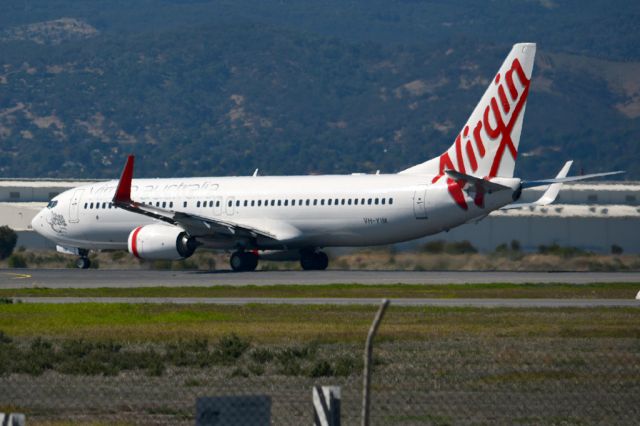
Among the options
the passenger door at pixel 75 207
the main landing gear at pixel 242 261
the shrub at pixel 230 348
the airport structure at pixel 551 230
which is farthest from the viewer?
the airport structure at pixel 551 230

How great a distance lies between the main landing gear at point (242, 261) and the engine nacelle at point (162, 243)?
1773mm

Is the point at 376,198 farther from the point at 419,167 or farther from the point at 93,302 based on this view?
the point at 93,302

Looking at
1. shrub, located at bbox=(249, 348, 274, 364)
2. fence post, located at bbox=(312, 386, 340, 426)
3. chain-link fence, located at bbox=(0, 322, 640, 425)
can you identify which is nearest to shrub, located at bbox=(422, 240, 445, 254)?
chain-link fence, located at bbox=(0, 322, 640, 425)

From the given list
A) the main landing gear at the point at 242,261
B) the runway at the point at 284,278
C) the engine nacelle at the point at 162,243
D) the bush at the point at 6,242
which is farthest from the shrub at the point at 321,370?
the bush at the point at 6,242

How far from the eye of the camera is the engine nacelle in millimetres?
49375

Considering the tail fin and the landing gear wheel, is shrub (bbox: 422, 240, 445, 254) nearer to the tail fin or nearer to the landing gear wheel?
the tail fin

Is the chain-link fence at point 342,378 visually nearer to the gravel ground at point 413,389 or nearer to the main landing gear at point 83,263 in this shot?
the gravel ground at point 413,389

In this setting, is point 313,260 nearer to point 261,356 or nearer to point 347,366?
point 261,356

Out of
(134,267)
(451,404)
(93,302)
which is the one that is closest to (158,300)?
(93,302)

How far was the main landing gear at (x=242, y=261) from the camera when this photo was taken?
50875mm

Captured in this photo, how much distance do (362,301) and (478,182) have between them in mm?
10778

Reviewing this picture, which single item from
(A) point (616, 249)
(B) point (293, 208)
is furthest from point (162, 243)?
(A) point (616, 249)

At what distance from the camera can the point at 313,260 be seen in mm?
52156

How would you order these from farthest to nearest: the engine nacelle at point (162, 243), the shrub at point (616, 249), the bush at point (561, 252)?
1. the shrub at point (616, 249)
2. the bush at point (561, 252)
3. the engine nacelle at point (162, 243)
